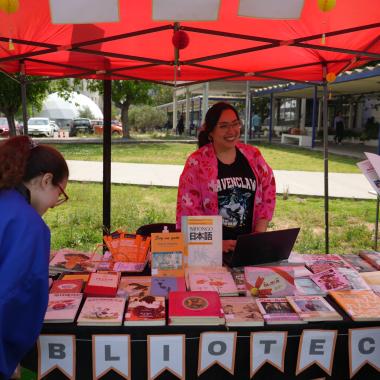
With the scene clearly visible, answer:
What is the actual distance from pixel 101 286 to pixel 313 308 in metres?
0.93

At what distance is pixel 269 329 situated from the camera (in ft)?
5.58

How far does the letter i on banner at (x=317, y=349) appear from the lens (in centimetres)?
171

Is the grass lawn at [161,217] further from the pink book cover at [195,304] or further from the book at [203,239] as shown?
the pink book cover at [195,304]

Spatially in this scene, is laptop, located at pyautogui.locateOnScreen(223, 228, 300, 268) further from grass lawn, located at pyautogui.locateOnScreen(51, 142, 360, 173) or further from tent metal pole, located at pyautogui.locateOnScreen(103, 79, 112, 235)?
grass lawn, located at pyautogui.locateOnScreen(51, 142, 360, 173)

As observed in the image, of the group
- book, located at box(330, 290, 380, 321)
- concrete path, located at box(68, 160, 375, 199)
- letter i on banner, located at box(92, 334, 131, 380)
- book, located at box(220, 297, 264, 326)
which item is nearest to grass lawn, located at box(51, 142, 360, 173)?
concrete path, located at box(68, 160, 375, 199)

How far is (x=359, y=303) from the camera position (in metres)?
1.88

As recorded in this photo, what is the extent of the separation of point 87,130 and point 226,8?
87.7ft

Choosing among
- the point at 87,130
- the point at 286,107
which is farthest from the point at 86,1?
the point at 286,107

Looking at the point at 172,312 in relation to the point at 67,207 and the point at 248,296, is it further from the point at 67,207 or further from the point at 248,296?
the point at 67,207

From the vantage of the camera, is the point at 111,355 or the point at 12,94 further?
the point at 12,94

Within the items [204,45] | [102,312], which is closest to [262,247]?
[102,312]

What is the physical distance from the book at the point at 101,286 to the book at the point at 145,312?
0.36 feet

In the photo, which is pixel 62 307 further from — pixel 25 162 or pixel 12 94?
pixel 12 94

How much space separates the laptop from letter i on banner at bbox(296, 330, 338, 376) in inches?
22.9
